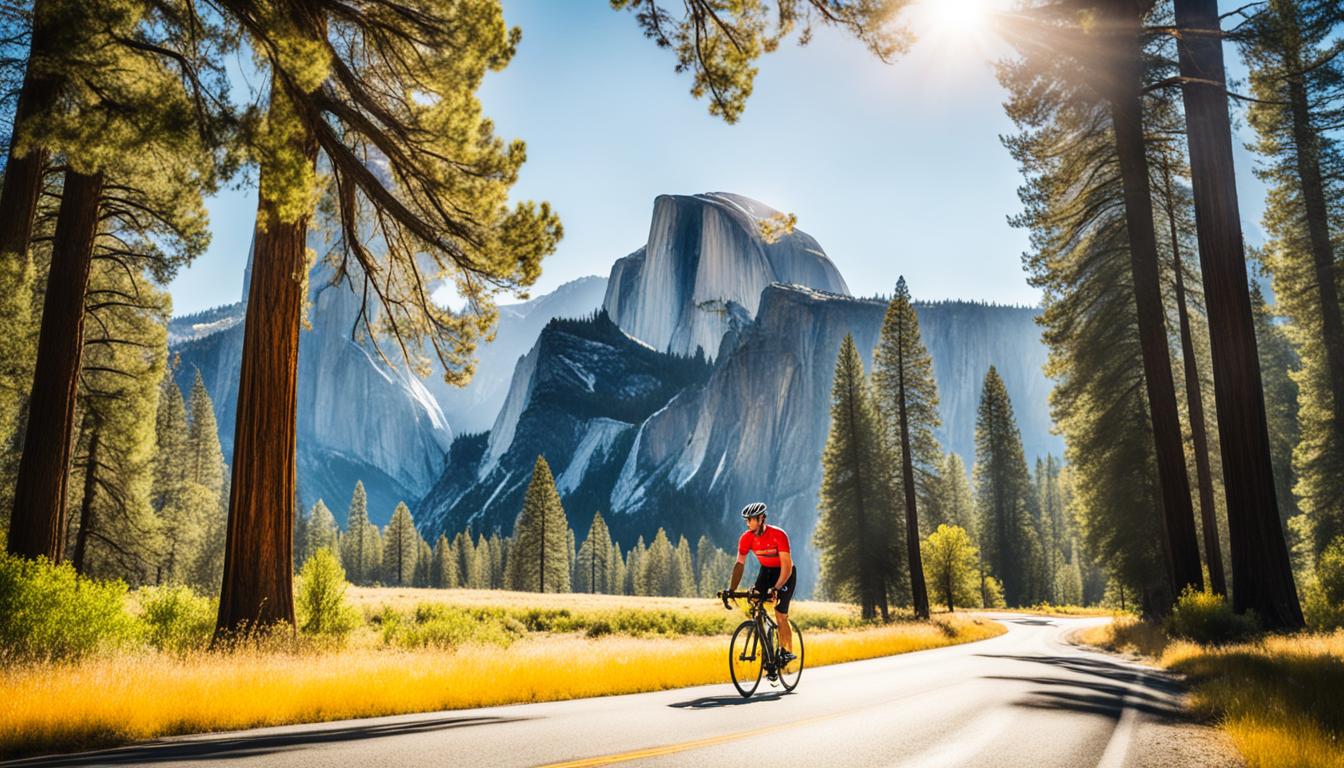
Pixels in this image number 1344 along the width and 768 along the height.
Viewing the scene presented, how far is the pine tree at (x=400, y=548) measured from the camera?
8819cm

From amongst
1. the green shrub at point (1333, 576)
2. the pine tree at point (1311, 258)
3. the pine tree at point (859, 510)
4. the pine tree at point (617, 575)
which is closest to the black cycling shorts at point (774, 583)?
the green shrub at point (1333, 576)

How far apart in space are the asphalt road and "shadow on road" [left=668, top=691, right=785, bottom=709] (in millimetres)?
33

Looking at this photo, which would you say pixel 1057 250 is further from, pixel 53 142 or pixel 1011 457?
pixel 1011 457

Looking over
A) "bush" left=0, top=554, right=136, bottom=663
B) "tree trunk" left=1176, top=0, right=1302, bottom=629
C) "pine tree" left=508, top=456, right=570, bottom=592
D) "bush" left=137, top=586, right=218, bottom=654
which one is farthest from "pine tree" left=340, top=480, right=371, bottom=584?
"tree trunk" left=1176, top=0, right=1302, bottom=629

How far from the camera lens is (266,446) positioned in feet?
36.9

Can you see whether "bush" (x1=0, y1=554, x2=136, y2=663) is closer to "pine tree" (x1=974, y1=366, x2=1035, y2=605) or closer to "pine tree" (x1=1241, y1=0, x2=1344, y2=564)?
"pine tree" (x1=1241, y1=0, x2=1344, y2=564)

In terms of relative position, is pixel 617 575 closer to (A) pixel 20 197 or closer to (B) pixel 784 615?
(A) pixel 20 197

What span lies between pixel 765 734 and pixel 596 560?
93387mm

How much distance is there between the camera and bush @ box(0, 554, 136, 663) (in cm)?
970

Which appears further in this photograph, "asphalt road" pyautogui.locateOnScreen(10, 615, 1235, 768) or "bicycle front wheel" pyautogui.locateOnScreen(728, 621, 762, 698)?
"bicycle front wheel" pyautogui.locateOnScreen(728, 621, 762, 698)

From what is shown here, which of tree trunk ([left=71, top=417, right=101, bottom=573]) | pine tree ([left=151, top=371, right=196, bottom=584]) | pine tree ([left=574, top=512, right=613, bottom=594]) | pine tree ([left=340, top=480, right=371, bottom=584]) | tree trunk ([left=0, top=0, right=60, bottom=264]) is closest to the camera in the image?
tree trunk ([left=0, top=0, right=60, bottom=264])

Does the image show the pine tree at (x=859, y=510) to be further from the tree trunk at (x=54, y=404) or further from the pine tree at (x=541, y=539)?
the tree trunk at (x=54, y=404)

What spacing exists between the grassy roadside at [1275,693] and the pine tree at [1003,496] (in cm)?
5464

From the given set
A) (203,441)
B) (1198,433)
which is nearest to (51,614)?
(1198,433)
